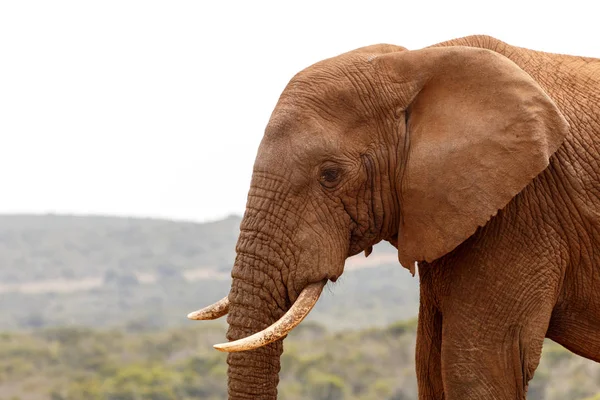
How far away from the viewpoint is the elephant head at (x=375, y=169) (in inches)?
218

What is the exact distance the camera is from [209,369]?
22828 millimetres

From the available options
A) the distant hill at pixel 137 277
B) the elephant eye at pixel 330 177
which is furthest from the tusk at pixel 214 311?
the distant hill at pixel 137 277

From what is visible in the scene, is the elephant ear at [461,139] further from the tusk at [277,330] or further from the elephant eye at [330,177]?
the tusk at [277,330]

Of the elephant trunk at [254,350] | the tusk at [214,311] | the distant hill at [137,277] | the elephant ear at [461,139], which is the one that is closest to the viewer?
the elephant ear at [461,139]

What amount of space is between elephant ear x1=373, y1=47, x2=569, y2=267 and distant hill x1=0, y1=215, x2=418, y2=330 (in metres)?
37.9

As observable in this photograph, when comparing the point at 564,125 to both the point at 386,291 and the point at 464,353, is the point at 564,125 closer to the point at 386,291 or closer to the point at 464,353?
the point at 464,353

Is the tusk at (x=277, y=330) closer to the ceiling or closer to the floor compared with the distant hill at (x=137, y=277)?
closer to the ceiling

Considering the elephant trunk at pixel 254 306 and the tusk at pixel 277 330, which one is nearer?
the tusk at pixel 277 330

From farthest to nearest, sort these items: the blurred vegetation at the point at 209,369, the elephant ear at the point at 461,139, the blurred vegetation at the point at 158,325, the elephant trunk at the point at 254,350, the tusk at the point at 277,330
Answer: the blurred vegetation at the point at 158,325
the blurred vegetation at the point at 209,369
the elephant trunk at the point at 254,350
the elephant ear at the point at 461,139
the tusk at the point at 277,330

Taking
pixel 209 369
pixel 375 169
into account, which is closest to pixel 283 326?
pixel 375 169

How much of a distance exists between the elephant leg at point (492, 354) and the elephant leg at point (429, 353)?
565 millimetres

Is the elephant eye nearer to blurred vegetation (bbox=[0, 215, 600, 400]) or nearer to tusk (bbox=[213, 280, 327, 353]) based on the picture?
tusk (bbox=[213, 280, 327, 353])

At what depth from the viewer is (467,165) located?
5.55 meters

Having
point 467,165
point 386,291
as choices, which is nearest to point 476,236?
point 467,165
